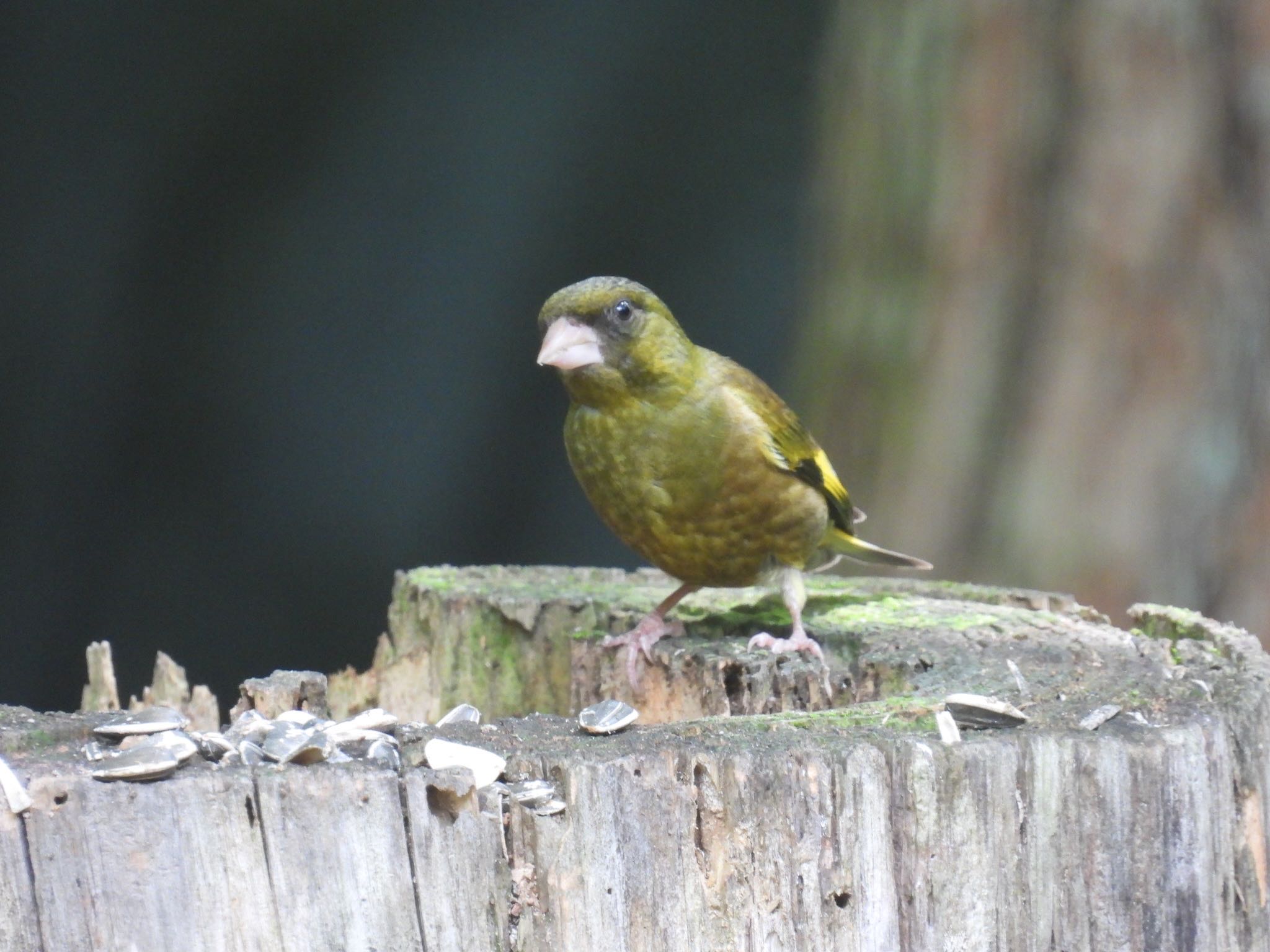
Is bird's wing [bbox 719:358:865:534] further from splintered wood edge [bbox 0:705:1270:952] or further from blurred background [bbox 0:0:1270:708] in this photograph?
blurred background [bbox 0:0:1270:708]

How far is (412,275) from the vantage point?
28.8 ft

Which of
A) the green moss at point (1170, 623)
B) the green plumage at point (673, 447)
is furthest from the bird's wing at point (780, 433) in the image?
the green moss at point (1170, 623)

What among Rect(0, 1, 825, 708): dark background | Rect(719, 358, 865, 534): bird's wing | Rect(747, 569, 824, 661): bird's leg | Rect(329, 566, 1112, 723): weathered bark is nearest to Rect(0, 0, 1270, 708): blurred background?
Rect(0, 1, 825, 708): dark background

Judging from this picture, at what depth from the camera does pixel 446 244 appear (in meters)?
8.81

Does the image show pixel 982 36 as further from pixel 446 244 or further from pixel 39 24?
pixel 39 24

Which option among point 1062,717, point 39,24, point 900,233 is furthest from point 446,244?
point 1062,717

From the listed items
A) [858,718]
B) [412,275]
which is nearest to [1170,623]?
[858,718]

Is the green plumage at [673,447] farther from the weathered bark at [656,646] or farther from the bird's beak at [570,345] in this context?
the weathered bark at [656,646]

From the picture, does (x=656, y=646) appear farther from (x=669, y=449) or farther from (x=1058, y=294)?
(x=1058, y=294)

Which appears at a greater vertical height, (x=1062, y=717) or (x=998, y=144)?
(x=998, y=144)

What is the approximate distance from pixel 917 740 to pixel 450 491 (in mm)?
6645

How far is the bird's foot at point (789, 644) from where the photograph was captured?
3.61 m

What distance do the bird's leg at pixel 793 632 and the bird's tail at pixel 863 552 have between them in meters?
0.44

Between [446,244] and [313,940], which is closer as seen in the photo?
[313,940]
